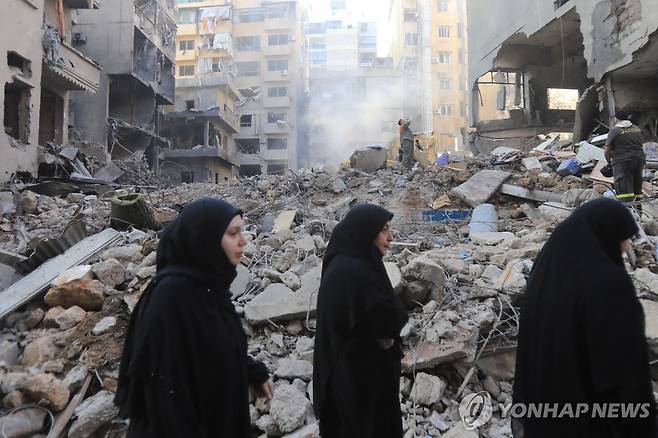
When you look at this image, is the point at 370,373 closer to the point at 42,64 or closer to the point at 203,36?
the point at 42,64

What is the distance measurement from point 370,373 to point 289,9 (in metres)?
43.8

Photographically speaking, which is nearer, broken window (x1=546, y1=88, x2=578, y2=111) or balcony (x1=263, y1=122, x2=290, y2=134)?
broken window (x1=546, y1=88, x2=578, y2=111)

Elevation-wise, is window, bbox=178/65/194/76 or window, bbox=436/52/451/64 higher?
window, bbox=436/52/451/64

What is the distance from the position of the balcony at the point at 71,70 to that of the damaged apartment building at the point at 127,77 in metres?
2.90

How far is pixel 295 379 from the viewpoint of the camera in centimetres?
304

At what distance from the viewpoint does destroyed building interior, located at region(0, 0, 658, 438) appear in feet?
9.89

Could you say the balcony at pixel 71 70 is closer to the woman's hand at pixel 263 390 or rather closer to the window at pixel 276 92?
the woman's hand at pixel 263 390

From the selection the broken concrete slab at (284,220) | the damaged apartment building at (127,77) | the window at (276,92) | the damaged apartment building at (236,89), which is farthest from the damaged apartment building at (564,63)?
the window at (276,92)

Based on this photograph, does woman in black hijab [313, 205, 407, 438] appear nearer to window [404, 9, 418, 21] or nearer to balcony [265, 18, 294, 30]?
balcony [265, 18, 294, 30]

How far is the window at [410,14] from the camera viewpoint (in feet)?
152

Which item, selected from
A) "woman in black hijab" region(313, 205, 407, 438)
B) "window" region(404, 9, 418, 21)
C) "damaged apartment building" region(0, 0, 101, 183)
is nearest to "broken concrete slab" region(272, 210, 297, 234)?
"woman in black hijab" region(313, 205, 407, 438)

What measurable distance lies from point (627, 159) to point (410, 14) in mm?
46004

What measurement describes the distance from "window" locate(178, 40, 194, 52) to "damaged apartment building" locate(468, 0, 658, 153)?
90.9ft

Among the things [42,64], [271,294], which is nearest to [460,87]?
[42,64]
